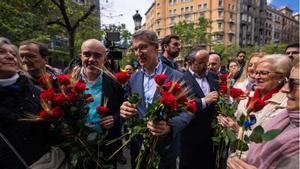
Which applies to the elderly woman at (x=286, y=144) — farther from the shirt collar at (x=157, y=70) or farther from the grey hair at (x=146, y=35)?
the grey hair at (x=146, y=35)

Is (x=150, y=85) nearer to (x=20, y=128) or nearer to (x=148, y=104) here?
(x=148, y=104)

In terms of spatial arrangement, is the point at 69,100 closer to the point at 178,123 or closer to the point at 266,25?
the point at 178,123

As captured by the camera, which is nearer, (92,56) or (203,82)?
(92,56)

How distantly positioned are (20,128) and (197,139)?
85.3 inches

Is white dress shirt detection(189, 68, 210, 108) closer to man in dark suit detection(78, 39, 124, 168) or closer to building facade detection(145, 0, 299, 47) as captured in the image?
man in dark suit detection(78, 39, 124, 168)

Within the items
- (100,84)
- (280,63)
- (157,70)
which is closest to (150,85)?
(157,70)

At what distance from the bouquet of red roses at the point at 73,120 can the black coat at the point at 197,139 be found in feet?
5.51

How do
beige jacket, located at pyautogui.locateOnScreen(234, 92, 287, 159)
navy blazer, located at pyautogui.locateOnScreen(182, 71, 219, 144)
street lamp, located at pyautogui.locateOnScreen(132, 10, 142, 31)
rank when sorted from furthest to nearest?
street lamp, located at pyautogui.locateOnScreen(132, 10, 142, 31), navy blazer, located at pyautogui.locateOnScreen(182, 71, 219, 144), beige jacket, located at pyautogui.locateOnScreen(234, 92, 287, 159)

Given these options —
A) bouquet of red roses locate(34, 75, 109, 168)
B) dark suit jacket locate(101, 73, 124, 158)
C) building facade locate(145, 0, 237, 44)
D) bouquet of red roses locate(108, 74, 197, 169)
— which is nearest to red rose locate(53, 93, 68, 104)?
bouquet of red roses locate(34, 75, 109, 168)

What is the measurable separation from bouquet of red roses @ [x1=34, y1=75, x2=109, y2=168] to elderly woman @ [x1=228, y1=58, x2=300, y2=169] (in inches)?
41.2

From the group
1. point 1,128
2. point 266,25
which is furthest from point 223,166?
point 266,25

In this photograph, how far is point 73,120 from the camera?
1.80 m

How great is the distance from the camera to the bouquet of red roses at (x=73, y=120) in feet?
5.61

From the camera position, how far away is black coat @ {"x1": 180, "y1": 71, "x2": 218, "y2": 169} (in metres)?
3.28
